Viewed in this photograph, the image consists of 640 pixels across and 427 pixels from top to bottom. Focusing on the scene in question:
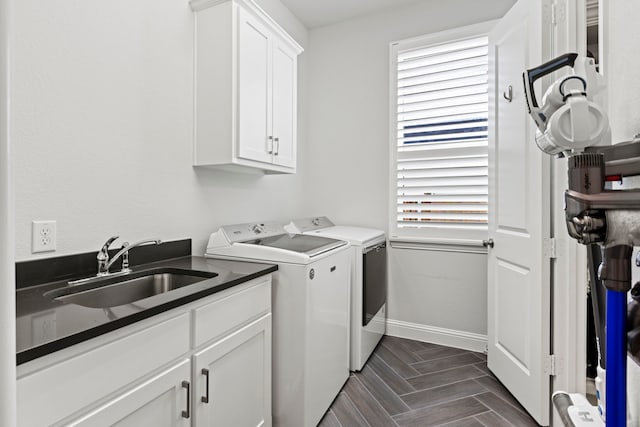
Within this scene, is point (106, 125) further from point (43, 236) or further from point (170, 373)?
point (170, 373)

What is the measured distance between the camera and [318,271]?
179cm

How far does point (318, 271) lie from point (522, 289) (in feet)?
4.07

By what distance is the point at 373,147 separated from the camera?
308cm

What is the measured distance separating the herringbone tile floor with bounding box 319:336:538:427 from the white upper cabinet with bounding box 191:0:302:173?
5.20 feet

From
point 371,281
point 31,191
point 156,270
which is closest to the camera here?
point 31,191

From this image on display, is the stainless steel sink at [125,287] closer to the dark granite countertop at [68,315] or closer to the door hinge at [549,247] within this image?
the dark granite countertop at [68,315]

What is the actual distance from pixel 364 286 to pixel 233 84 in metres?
1.59

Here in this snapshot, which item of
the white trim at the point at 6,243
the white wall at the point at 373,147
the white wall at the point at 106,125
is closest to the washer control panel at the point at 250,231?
the white wall at the point at 106,125

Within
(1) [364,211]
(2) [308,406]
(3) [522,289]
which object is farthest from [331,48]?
(2) [308,406]

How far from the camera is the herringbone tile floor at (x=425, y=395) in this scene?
6.15 ft

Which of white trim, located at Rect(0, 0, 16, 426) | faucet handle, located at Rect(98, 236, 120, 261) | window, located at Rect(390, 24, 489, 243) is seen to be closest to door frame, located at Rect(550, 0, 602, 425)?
window, located at Rect(390, 24, 489, 243)

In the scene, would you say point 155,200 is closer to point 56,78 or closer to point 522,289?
point 56,78

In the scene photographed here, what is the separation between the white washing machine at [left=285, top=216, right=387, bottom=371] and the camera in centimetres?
236

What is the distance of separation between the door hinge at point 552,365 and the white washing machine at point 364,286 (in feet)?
3.58
